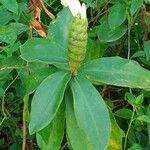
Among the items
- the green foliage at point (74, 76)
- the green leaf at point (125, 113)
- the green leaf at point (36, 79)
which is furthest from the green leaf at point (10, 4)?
the green leaf at point (125, 113)

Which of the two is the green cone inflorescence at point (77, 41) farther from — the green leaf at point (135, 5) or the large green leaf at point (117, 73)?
the green leaf at point (135, 5)

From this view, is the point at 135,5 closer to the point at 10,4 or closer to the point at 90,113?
the point at 10,4

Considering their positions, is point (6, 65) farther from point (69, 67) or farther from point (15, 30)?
point (69, 67)

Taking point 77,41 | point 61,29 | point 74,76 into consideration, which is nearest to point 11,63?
point 61,29

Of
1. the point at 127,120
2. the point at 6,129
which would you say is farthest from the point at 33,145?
the point at 127,120

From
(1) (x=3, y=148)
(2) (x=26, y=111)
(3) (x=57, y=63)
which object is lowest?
(1) (x=3, y=148)
